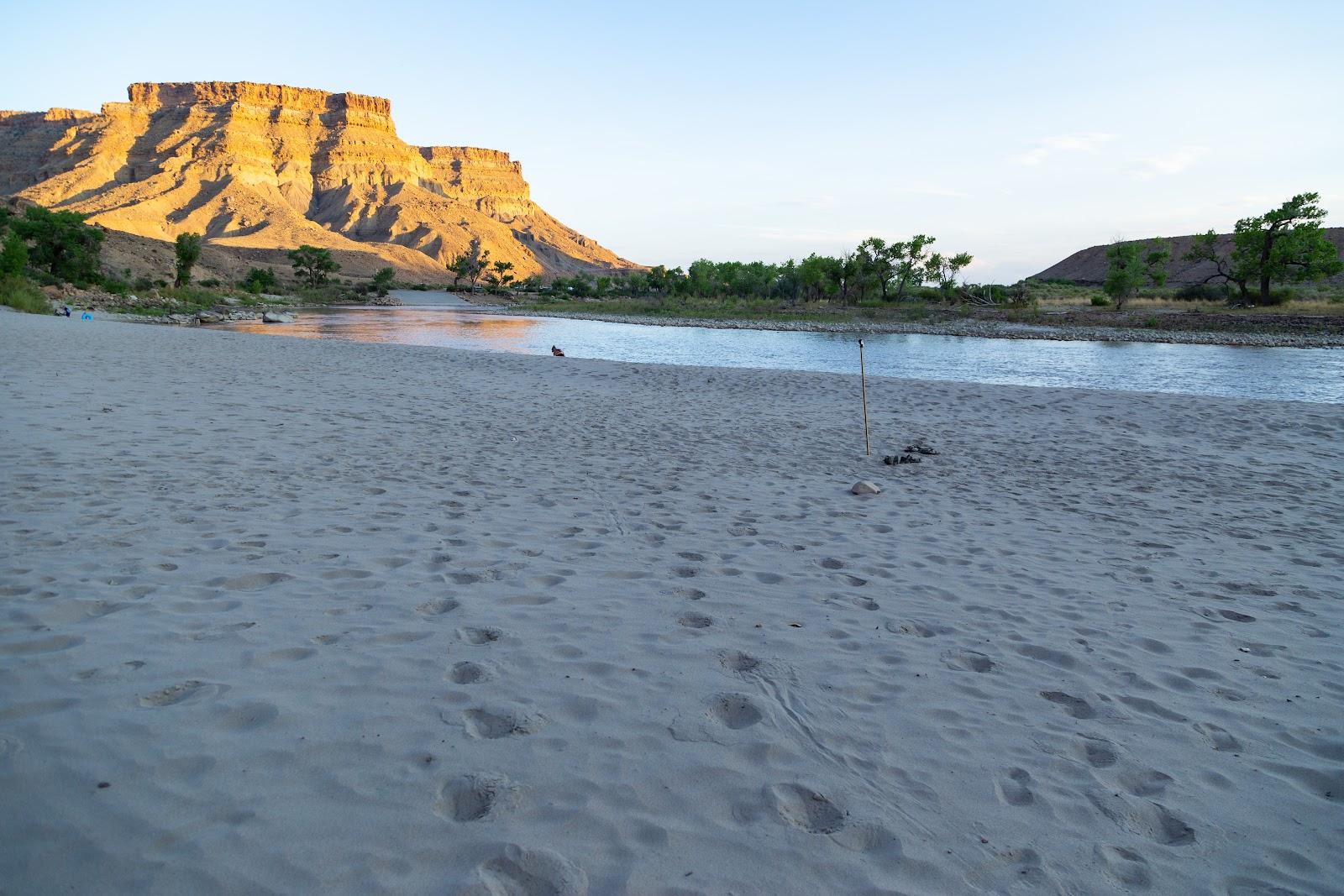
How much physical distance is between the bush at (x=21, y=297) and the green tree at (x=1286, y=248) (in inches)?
2662

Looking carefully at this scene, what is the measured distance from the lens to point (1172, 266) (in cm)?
9888

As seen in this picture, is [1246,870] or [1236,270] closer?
[1246,870]

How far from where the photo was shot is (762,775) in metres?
2.52

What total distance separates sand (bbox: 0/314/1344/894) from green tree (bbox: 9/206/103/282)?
46971mm

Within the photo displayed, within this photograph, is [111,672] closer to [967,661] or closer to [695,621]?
[695,621]

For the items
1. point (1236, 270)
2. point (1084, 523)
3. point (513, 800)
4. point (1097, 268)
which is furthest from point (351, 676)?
point (1097, 268)

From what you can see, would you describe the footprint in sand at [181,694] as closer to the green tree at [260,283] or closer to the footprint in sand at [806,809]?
the footprint in sand at [806,809]

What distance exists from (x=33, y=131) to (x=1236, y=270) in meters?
217

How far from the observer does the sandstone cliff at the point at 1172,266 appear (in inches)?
3497

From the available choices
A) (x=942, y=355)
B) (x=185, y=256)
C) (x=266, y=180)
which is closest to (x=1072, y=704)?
(x=942, y=355)

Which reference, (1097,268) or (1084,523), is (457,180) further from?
(1084,523)

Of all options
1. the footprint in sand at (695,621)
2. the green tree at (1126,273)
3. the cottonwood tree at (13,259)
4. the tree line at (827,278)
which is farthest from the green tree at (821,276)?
the footprint in sand at (695,621)

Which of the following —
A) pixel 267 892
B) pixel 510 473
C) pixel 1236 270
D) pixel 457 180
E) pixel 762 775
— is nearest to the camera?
pixel 267 892

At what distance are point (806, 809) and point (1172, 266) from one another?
12255 centimetres
